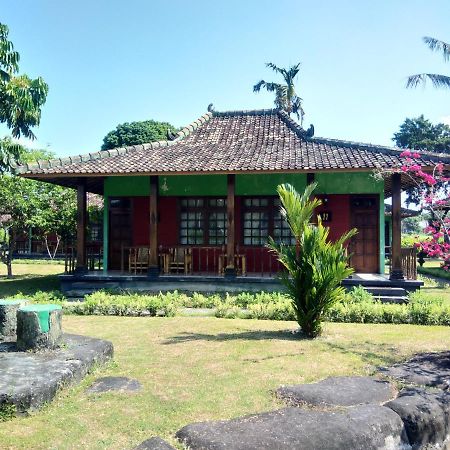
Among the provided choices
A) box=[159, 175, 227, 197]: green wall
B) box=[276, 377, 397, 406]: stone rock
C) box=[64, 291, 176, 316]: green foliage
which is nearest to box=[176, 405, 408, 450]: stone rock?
box=[276, 377, 397, 406]: stone rock

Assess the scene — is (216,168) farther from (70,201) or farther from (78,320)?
(70,201)

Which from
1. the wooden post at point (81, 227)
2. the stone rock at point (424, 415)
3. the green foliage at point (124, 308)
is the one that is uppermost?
the wooden post at point (81, 227)

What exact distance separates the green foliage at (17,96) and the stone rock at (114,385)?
11.0 meters

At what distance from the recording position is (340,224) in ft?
43.2

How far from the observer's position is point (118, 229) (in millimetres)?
14227

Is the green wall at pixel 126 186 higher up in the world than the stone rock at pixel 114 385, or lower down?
higher up

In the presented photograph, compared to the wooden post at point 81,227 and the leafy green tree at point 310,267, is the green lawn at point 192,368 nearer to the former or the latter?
the leafy green tree at point 310,267

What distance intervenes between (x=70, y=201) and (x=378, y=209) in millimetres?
11459

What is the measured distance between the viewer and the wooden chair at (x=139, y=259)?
12.9m

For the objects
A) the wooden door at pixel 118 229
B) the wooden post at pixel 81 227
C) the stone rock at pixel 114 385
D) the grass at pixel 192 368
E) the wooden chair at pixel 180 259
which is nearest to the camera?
the grass at pixel 192 368

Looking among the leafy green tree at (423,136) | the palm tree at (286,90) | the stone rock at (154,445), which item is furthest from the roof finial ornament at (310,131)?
the leafy green tree at (423,136)

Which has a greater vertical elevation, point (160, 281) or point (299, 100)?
point (299, 100)

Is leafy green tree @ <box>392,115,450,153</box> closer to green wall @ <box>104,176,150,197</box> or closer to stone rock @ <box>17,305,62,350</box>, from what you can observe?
green wall @ <box>104,176,150,197</box>

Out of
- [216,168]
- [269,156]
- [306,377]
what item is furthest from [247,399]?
[269,156]
